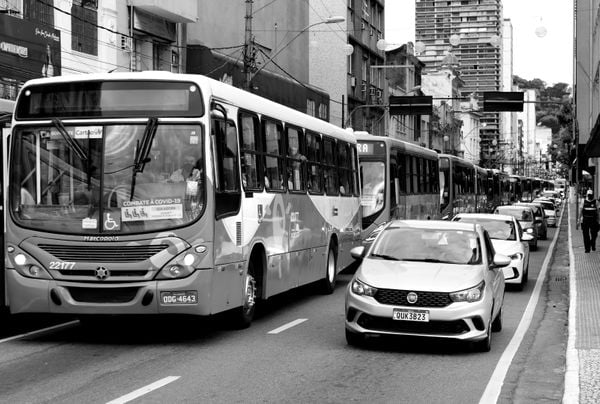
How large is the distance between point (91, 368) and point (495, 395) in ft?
13.2

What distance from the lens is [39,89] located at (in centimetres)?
1159

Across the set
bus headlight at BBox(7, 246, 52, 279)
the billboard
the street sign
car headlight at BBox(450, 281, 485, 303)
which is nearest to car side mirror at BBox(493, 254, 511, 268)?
car headlight at BBox(450, 281, 485, 303)

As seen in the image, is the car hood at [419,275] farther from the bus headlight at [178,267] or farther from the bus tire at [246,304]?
the bus headlight at [178,267]

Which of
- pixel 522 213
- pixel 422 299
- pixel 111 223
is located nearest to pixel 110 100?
pixel 111 223

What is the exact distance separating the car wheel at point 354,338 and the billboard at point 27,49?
1551cm

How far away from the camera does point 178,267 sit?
1111 centimetres

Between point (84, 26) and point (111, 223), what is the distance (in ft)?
59.0

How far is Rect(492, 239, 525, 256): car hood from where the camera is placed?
19.6 m

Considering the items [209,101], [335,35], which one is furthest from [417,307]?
[335,35]

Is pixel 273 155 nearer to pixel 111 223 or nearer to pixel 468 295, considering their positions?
pixel 111 223

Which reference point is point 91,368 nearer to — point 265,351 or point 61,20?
point 265,351

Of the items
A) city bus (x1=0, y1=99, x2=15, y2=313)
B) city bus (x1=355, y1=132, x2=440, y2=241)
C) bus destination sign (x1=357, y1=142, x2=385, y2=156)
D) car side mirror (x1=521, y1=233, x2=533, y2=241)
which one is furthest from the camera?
bus destination sign (x1=357, y1=142, x2=385, y2=156)

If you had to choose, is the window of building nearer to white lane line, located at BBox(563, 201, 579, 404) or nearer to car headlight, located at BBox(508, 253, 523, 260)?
car headlight, located at BBox(508, 253, 523, 260)

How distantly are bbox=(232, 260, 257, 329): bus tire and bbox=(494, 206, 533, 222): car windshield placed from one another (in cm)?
2207
